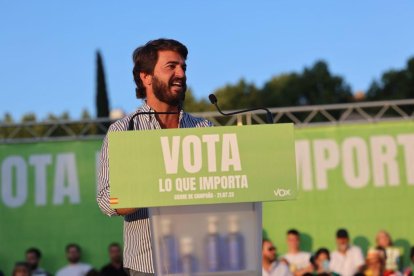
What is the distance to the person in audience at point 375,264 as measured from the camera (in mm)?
10188

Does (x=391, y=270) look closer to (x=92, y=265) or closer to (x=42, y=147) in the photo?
(x=92, y=265)

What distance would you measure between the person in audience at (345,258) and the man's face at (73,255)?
3527 mm

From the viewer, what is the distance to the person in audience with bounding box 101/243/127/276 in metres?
10.5

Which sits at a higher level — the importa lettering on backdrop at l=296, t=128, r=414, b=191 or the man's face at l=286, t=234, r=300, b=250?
the importa lettering on backdrop at l=296, t=128, r=414, b=191

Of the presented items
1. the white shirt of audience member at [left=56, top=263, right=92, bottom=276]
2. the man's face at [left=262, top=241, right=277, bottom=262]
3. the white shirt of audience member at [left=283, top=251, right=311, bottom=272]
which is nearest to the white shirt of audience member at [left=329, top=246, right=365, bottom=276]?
the white shirt of audience member at [left=283, top=251, right=311, bottom=272]

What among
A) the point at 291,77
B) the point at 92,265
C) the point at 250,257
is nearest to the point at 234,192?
the point at 250,257

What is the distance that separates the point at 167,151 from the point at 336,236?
912 cm

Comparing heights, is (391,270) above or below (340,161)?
below

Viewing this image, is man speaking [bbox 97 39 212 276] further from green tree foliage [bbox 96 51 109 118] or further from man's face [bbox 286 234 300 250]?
green tree foliage [bbox 96 51 109 118]

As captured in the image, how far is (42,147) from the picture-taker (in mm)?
12039

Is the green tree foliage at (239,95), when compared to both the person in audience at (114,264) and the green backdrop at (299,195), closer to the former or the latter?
the green backdrop at (299,195)

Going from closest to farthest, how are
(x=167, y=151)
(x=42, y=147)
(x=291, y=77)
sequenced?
(x=167, y=151)
(x=42, y=147)
(x=291, y=77)

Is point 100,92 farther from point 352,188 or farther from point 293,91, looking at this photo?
point 352,188

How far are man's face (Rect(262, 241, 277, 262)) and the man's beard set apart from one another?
7476 mm
